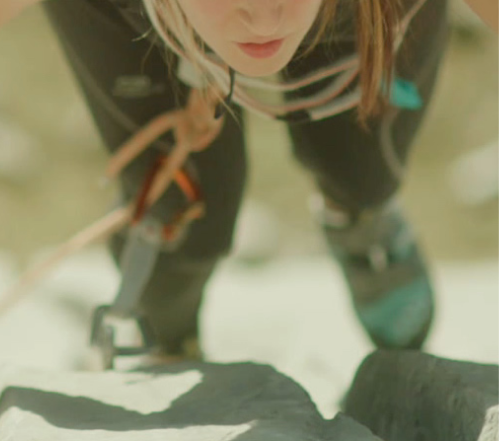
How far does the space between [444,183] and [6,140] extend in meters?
1.18

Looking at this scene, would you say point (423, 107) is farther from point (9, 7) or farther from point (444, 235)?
point (444, 235)

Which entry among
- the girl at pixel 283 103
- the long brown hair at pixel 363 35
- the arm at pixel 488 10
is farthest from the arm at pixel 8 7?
the arm at pixel 488 10

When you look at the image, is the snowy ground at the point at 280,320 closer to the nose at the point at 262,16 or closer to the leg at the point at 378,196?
the leg at the point at 378,196

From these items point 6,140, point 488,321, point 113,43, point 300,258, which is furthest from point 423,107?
point 6,140

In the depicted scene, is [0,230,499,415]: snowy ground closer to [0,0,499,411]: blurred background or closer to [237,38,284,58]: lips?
[0,0,499,411]: blurred background

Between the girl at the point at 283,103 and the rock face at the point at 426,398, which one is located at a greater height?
the girl at the point at 283,103

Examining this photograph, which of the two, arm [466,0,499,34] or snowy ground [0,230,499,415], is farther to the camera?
snowy ground [0,230,499,415]

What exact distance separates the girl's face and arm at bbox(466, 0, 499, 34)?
0.46 ft

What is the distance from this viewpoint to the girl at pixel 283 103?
3.26ft

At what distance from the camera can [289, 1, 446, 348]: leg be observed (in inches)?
49.6

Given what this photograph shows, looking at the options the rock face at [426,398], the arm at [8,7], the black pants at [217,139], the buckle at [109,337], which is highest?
the arm at [8,7]

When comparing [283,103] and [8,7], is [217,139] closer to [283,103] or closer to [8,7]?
[283,103]

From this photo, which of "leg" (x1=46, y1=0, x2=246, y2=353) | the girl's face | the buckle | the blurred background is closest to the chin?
the girl's face

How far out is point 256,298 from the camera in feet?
7.15
